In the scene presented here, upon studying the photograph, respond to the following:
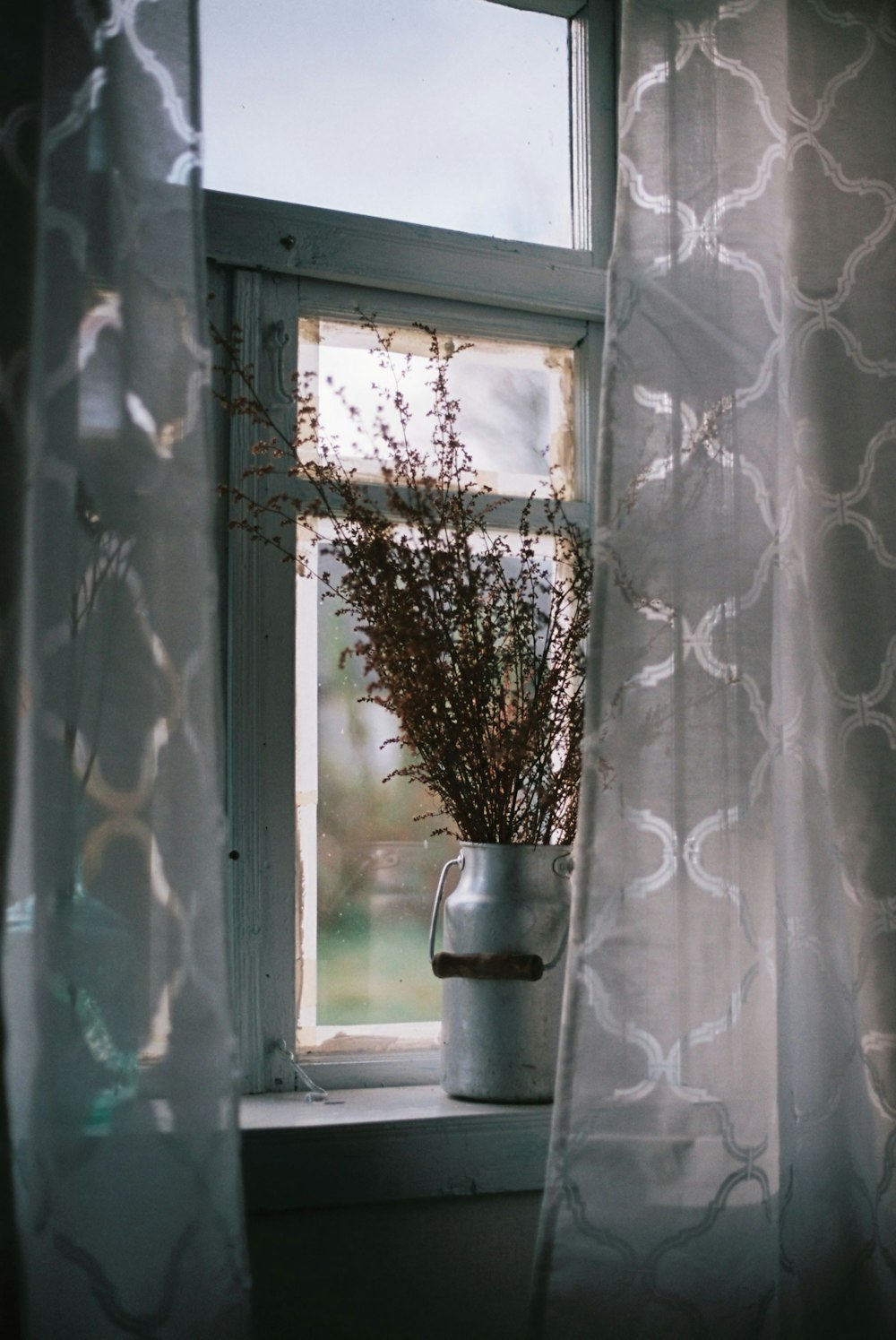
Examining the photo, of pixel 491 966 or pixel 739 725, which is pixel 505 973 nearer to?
pixel 491 966

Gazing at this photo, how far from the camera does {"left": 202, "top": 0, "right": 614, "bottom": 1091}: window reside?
1457 mm

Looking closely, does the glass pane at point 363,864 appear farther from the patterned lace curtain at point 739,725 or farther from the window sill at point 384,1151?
the patterned lace curtain at point 739,725

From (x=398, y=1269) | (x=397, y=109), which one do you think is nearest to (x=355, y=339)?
(x=397, y=109)

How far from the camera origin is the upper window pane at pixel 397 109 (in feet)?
5.08

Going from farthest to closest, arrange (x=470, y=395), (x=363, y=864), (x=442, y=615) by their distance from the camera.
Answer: (x=470, y=395), (x=363, y=864), (x=442, y=615)

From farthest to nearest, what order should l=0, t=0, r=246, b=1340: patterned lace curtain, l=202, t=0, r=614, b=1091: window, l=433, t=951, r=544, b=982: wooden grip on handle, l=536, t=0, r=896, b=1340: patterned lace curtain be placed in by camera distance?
1. l=202, t=0, r=614, b=1091: window
2. l=433, t=951, r=544, b=982: wooden grip on handle
3. l=536, t=0, r=896, b=1340: patterned lace curtain
4. l=0, t=0, r=246, b=1340: patterned lace curtain

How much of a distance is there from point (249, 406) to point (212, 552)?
1.24ft

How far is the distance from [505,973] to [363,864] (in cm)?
28

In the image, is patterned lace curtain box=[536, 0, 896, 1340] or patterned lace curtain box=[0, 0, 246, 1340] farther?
patterned lace curtain box=[536, 0, 896, 1340]

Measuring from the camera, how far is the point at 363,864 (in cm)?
155

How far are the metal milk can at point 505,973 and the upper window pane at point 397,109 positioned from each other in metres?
0.86

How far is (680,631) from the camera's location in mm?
1273

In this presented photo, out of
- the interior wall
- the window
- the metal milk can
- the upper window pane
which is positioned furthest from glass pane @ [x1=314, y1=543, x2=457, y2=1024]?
the upper window pane

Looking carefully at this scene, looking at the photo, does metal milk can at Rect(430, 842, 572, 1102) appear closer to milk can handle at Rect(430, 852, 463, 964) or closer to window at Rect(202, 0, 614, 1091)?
milk can handle at Rect(430, 852, 463, 964)
